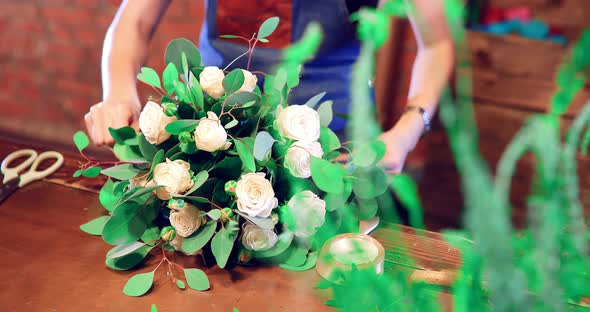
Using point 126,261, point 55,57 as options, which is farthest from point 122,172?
point 55,57

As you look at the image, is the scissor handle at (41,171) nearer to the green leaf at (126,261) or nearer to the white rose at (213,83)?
the green leaf at (126,261)

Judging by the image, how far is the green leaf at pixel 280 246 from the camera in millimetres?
767

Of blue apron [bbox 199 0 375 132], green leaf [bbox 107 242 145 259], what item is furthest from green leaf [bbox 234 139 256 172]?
blue apron [bbox 199 0 375 132]

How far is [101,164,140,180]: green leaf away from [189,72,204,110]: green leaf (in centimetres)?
15

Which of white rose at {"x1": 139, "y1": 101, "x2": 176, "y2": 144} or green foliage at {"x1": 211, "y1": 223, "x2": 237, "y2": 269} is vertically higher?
white rose at {"x1": 139, "y1": 101, "x2": 176, "y2": 144}

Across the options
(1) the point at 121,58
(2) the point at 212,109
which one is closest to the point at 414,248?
(2) the point at 212,109

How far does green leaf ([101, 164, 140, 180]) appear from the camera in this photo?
2.60 feet

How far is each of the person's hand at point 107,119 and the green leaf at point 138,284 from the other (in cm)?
37

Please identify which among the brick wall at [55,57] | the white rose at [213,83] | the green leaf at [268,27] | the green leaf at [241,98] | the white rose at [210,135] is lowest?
the brick wall at [55,57]

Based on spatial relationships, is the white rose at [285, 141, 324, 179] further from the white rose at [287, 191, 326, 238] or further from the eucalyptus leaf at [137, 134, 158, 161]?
the eucalyptus leaf at [137, 134, 158, 161]

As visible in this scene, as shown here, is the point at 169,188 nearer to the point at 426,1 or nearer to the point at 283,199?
the point at 283,199

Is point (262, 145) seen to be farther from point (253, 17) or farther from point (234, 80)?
point (253, 17)

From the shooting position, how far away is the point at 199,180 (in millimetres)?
725

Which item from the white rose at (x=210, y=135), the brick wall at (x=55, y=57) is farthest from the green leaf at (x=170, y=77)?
the brick wall at (x=55, y=57)
